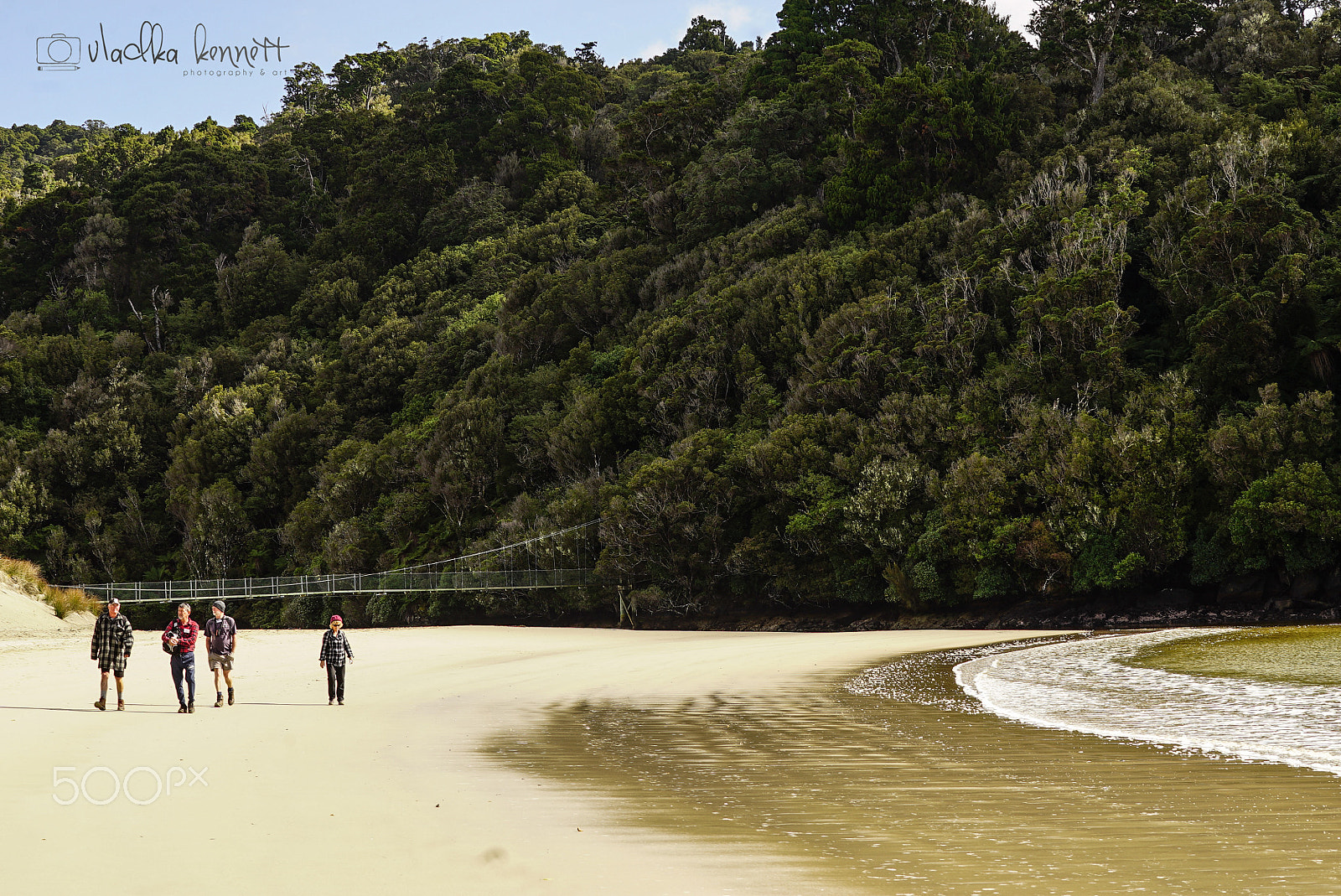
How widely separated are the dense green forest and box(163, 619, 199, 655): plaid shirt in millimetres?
24120

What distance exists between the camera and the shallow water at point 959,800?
194 inches

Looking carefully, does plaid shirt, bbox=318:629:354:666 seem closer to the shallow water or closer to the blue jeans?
the blue jeans

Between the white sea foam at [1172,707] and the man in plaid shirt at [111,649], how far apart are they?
32.2 ft

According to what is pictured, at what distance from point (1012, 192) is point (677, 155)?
78.4 feet

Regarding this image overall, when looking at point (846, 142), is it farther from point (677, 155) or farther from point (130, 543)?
point (130, 543)

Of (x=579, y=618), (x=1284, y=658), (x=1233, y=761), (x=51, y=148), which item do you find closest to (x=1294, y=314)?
(x=1284, y=658)

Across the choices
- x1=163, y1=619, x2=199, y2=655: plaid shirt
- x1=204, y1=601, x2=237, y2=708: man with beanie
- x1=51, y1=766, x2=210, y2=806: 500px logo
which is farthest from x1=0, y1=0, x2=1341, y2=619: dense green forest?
x1=51, y1=766, x2=210, y2=806: 500px logo

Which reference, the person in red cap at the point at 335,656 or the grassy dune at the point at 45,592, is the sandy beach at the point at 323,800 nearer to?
the person in red cap at the point at 335,656

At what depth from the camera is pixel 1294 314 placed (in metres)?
32.1

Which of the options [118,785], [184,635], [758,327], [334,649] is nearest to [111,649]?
[184,635]

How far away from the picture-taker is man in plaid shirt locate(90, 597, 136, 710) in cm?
1142

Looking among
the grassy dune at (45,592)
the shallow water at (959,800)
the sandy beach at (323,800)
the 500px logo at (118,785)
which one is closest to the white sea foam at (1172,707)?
the shallow water at (959,800)

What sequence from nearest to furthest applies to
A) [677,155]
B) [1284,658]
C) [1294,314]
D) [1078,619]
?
[1284,658] < [1078,619] < [1294,314] < [677,155]

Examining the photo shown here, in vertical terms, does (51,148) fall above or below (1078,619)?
above
